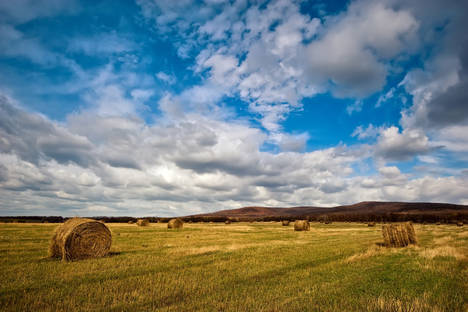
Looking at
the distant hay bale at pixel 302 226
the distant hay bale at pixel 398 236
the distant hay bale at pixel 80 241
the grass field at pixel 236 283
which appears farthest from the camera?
the distant hay bale at pixel 302 226

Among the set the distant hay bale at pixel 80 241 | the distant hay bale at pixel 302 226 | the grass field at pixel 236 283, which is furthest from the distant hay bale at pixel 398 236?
the distant hay bale at pixel 302 226

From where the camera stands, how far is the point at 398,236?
59.5 feet

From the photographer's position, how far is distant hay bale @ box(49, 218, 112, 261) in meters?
12.9

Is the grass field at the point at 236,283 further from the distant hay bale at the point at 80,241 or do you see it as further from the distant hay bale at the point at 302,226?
the distant hay bale at the point at 302,226

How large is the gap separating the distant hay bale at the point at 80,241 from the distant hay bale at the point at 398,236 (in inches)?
661

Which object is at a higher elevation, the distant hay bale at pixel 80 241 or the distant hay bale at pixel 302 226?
the distant hay bale at pixel 80 241

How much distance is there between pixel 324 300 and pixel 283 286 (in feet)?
4.91

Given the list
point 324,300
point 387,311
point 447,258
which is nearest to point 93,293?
point 324,300

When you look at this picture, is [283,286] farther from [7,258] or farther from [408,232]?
[408,232]

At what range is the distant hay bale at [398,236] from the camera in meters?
18.2

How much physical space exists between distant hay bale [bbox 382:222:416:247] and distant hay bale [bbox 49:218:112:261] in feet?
55.1

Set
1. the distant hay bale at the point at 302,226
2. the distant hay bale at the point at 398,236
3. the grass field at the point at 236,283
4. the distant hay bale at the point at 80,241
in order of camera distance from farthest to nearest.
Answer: the distant hay bale at the point at 302,226, the distant hay bale at the point at 398,236, the distant hay bale at the point at 80,241, the grass field at the point at 236,283

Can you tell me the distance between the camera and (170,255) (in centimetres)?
1355

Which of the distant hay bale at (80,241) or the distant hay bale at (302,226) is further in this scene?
the distant hay bale at (302,226)
